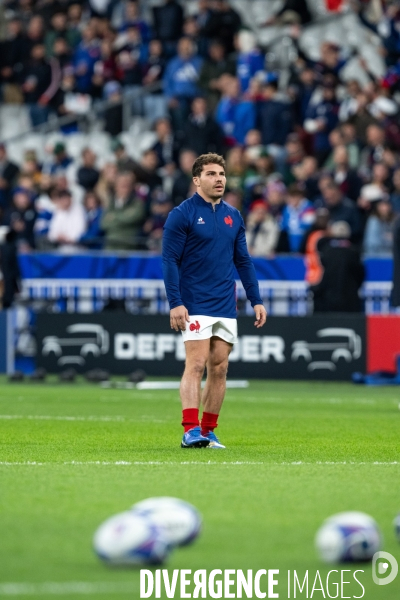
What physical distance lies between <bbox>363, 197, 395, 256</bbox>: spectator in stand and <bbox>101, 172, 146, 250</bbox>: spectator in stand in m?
4.40

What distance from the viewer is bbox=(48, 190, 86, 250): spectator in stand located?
2669 cm

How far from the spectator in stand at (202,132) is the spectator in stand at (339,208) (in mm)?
3893

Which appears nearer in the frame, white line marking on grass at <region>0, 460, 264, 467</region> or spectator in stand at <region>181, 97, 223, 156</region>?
white line marking on grass at <region>0, 460, 264, 467</region>

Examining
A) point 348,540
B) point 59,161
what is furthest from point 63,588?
point 59,161

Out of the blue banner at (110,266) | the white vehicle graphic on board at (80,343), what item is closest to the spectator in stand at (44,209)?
the blue banner at (110,266)

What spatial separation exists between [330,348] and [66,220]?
23.4ft

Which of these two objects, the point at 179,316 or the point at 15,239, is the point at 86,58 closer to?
the point at 15,239

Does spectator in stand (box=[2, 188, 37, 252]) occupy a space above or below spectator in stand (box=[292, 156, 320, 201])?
below

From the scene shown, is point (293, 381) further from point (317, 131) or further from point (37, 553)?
point (37, 553)

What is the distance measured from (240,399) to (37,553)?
12343mm

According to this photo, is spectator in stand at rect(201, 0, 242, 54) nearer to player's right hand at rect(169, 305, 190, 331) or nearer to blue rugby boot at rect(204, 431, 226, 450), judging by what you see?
blue rugby boot at rect(204, 431, 226, 450)

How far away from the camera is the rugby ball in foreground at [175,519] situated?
5.99 metres

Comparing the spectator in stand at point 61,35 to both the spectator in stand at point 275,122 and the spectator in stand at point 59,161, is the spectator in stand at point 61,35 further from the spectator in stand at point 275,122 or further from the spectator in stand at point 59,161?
the spectator in stand at point 275,122

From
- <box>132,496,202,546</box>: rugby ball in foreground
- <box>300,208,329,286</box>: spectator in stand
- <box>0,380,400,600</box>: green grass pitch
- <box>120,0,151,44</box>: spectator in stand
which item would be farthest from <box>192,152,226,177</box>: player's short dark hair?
<box>120,0,151,44</box>: spectator in stand
